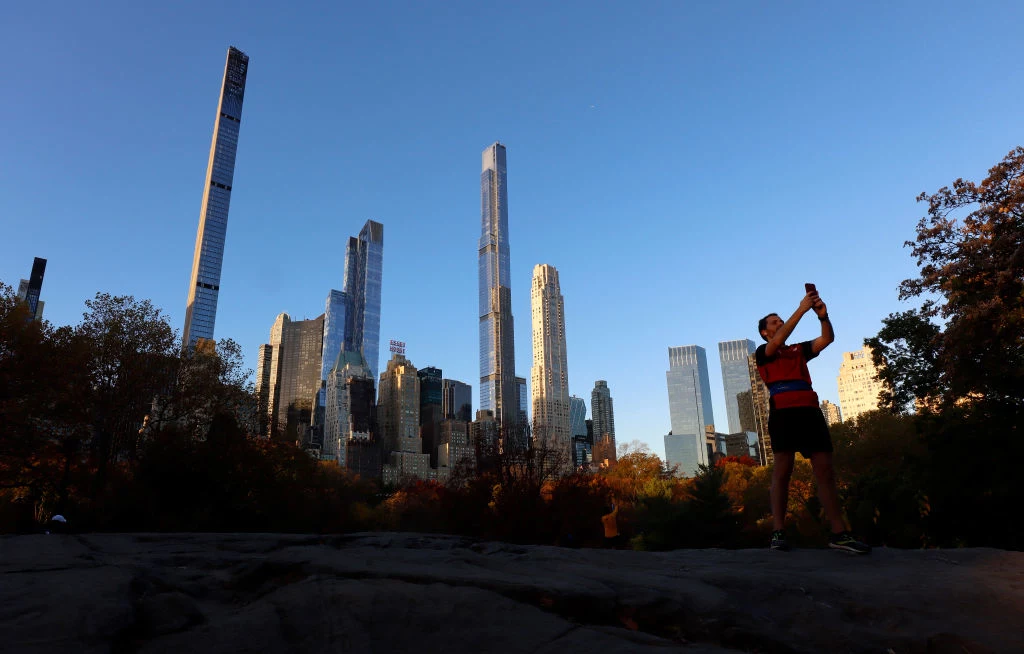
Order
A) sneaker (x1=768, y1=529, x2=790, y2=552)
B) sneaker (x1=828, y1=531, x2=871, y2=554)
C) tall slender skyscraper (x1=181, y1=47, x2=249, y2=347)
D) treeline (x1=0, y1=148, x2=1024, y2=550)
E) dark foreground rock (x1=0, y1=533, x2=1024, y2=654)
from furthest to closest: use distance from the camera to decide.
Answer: tall slender skyscraper (x1=181, y1=47, x2=249, y2=347) < treeline (x1=0, y1=148, x2=1024, y2=550) < sneaker (x1=768, y1=529, x2=790, y2=552) < sneaker (x1=828, y1=531, x2=871, y2=554) < dark foreground rock (x1=0, y1=533, x2=1024, y2=654)

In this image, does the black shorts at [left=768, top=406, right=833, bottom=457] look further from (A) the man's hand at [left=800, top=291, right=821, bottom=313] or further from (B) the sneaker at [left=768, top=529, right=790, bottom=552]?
(A) the man's hand at [left=800, top=291, right=821, bottom=313]

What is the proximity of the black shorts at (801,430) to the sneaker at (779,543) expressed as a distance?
0.74 m

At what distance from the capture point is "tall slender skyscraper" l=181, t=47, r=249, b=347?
149 m

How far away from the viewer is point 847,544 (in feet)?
16.0

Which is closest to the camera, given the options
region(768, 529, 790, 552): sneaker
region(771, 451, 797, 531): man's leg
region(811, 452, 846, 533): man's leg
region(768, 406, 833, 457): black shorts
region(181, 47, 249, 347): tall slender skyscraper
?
region(768, 529, 790, 552): sneaker

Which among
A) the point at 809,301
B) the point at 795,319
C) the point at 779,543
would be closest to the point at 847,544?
the point at 779,543

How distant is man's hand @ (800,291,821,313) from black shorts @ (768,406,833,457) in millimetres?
890

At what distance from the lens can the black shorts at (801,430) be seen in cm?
543

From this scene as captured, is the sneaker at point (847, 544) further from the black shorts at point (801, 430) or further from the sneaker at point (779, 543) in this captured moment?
the black shorts at point (801, 430)

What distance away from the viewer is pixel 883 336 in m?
21.8

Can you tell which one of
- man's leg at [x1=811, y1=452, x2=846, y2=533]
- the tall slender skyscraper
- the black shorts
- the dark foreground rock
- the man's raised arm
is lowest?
the dark foreground rock

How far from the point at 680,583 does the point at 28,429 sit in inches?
1135

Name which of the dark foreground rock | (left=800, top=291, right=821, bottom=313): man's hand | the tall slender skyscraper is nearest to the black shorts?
(left=800, top=291, right=821, bottom=313): man's hand

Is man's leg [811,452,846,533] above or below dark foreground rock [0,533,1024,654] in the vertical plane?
above
